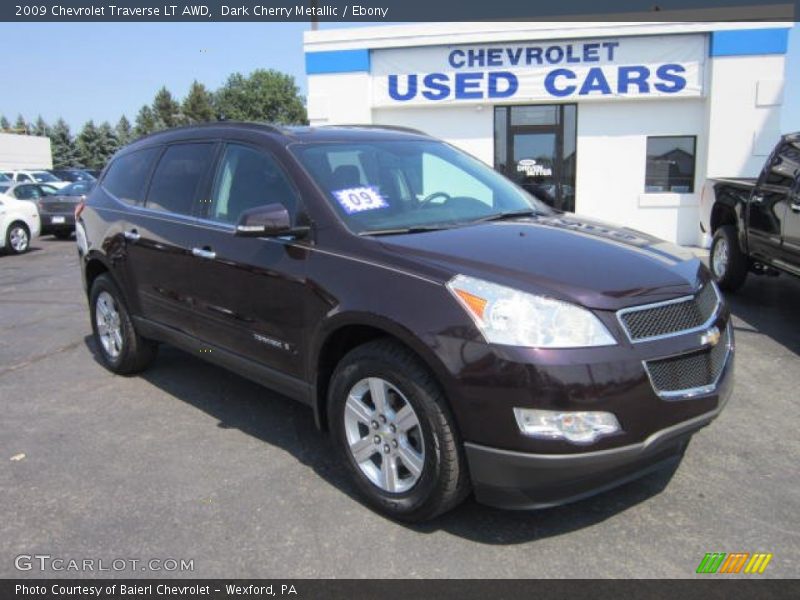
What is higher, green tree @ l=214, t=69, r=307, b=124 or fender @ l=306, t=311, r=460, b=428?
green tree @ l=214, t=69, r=307, b=124

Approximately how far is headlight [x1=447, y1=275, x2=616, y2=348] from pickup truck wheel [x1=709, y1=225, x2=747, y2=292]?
6.07 meters

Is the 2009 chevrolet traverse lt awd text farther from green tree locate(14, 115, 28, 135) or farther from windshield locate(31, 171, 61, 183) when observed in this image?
green tree locate(14, 115, 28, 135)

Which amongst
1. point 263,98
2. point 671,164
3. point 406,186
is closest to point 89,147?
point 263,98

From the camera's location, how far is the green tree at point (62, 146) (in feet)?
225

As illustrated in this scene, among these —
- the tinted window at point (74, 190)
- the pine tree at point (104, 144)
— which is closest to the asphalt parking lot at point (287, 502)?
the tinted window at point (74, 190)

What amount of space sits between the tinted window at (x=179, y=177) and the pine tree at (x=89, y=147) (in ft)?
231

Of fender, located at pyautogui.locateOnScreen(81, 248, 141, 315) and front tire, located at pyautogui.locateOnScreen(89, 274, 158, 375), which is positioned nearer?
fender, located at pyautogui.locateOnScreen(81, 248, 141, 315)

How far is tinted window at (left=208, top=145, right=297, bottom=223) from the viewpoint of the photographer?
378 centimetres

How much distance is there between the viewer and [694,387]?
2908mm

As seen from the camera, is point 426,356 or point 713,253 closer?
point 426,356

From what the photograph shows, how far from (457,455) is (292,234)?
1.42 m

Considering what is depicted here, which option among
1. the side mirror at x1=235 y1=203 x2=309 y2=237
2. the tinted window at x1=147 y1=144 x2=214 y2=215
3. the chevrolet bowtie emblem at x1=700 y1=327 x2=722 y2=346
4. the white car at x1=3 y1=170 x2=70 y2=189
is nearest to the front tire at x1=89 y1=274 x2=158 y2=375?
the tinted window at x1=147 y1=144 x2=214 y2=215
